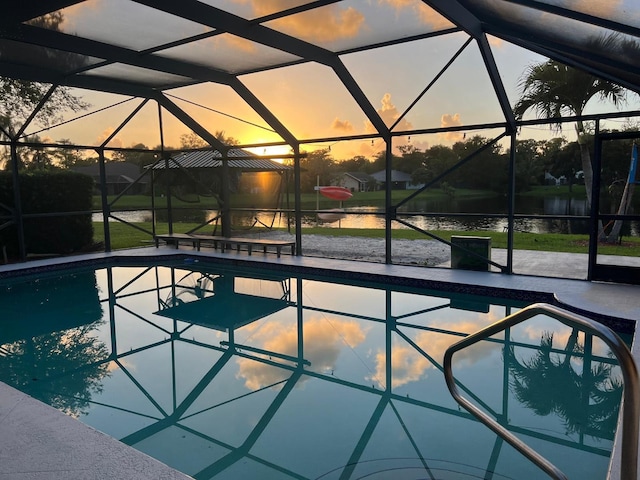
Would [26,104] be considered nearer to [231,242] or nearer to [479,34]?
[231,242]

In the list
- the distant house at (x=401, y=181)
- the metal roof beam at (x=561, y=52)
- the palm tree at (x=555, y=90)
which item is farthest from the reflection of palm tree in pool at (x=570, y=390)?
the distant house at (x=401, y=181)

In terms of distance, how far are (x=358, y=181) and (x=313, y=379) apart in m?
11.5

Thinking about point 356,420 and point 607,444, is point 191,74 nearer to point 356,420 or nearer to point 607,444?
point 356,420

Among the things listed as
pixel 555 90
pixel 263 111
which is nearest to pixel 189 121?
pixel 263 111

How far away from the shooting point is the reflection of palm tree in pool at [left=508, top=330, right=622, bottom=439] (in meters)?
3.67

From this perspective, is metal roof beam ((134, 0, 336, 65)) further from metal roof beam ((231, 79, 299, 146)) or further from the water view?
the water view

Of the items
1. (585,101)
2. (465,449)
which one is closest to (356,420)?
(465,449)

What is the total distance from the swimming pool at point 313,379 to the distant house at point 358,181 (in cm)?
747

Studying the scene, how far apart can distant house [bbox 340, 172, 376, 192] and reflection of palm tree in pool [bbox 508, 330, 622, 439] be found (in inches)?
388

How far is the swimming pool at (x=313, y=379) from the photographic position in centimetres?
322

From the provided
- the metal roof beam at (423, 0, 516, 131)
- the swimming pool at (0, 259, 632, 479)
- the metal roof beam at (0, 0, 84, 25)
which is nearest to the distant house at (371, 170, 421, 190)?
the metal roof beam at (423, 0, 516, 131)

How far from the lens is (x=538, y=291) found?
21.3 feet

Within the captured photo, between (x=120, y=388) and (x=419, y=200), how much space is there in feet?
40.9

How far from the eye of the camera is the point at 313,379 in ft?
14.9
